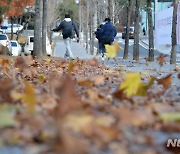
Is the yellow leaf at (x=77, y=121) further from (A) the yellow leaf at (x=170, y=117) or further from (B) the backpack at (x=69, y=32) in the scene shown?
(B) the backpack at (x=69, y=32)

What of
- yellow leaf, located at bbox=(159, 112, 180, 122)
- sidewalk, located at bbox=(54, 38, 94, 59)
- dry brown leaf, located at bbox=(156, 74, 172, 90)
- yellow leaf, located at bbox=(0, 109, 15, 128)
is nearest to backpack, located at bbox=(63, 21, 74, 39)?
sidewalk, located at bbox=(54, 38, 94, 59)

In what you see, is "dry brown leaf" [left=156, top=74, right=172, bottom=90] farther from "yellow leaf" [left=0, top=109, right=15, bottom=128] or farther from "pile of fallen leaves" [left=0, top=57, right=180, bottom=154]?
"yellow leaf" [left=0, top=109, right=15, bottom=128]

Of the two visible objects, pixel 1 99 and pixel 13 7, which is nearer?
pixel 1 99

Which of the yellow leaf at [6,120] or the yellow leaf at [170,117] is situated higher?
the yellow leaf at [6,120]

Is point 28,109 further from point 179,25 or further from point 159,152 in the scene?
point 179,25

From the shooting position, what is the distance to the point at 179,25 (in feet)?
94.5

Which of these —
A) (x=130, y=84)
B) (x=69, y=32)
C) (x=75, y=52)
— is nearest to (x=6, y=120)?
(x=130, y=84)

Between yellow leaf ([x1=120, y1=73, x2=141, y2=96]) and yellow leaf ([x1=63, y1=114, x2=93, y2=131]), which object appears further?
yellow leaf ([x1=120, y1=73, x2=141, y2=96])

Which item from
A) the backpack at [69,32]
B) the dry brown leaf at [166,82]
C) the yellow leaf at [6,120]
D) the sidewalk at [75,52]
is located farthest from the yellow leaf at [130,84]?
the sidewalk at [75,52]

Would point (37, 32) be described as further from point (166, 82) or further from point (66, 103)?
point (66, 103)

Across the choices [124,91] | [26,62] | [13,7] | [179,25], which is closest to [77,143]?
[124,91]

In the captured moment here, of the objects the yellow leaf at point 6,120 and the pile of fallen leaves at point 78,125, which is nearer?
the pile of fallen leaves at point 78,125

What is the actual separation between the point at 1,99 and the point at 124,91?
0.95 metres

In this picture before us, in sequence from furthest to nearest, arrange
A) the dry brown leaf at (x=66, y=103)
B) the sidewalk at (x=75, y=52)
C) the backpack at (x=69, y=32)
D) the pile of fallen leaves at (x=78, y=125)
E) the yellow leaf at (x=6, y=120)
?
1. the sidewalk at (x=75, y=52)
2. the backpack at (x=69, y=32)
3. the yellow leaf at (x=6, y=120)
4. the dry brown leaf at (x=66, y=103)
5. the pile of fallen leaves at (x=78, y=125)
